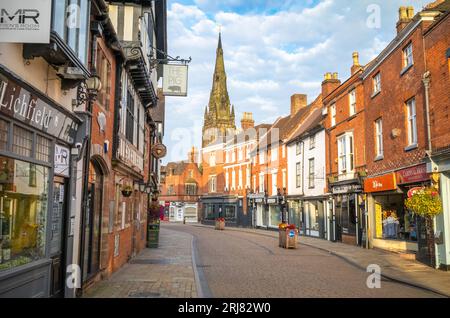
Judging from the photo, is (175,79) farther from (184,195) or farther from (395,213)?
(184,195)

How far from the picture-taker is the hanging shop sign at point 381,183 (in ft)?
57.9

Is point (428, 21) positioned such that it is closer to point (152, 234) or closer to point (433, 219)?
point (433, 219)

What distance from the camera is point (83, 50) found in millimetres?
7629

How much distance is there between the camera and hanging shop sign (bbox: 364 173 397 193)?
17641 mm

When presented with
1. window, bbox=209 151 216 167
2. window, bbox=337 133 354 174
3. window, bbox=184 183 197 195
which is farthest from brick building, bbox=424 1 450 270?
window, bbox=184 183 197 195

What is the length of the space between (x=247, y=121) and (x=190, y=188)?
52.3 feet

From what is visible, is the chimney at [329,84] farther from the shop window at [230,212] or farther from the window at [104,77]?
the shop window at [230,212]

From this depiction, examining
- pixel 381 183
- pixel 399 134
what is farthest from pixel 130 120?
pixel 381 183

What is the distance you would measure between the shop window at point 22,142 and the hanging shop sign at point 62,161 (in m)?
1.08

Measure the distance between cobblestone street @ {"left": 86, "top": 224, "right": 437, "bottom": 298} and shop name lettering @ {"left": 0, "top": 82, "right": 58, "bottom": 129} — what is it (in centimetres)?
435

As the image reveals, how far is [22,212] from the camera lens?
6.63 metres

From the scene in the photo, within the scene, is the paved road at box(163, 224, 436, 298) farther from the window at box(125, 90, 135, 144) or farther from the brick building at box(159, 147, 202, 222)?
the brick building at box(159, 147, 202, 222)

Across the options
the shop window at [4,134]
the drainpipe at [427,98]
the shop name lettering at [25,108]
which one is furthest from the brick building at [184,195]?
the shop window at [4,134]
